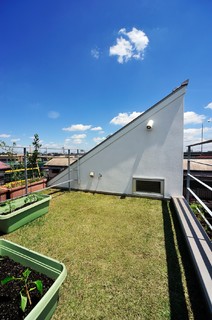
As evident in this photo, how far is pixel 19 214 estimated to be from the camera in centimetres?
217

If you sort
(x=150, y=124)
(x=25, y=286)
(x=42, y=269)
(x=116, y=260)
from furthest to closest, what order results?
(x=150, y=124), (x=116, y=260), (x=42, y=269), (x=25, y=286)

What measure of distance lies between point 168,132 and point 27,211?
342 centimetres

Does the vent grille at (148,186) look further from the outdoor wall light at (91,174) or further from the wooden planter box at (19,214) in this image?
the wooden planter box at (19,214)

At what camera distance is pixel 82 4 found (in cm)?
314

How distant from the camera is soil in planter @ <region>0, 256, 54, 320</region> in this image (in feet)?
2.69

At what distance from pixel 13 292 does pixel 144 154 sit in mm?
3294

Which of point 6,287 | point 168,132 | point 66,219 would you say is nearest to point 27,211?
point 66,219

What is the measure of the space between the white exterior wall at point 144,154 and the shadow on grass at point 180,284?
1.70 metres

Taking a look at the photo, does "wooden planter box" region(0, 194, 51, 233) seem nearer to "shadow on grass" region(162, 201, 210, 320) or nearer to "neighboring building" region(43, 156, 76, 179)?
"shadow on grass" region(162, 201, 210, 320)

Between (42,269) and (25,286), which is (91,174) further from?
(25,286)

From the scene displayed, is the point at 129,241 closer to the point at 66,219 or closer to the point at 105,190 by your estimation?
the point at 66,219

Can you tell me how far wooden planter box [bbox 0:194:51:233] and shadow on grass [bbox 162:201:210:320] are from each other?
2159mm

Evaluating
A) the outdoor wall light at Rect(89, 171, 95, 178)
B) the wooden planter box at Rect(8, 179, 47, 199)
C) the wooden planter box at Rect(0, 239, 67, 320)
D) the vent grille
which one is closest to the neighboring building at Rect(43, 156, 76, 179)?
the wooden planter box at Rect(8, 179, 47, 199)

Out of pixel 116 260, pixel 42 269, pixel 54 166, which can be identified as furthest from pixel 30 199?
pixel 54 166
